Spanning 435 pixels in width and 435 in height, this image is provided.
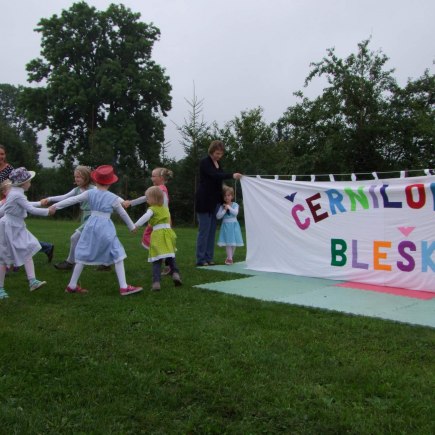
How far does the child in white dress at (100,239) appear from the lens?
18.9ft

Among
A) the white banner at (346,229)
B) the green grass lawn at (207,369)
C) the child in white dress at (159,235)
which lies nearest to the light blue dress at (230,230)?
the white banner at (346,229)

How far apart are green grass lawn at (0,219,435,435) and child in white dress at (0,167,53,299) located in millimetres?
693

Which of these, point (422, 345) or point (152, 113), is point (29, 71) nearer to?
point (152, 113)

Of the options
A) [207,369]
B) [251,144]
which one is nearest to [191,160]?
[251,144]

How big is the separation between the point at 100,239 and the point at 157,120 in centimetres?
3375

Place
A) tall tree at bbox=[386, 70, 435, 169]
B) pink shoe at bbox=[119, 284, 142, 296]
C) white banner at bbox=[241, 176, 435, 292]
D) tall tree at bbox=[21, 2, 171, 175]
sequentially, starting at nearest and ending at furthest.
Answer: pink shoe at bbox=[119, 284, 142, 296], white banner at bbox=[241, 176, 435, 292], tall tree at bbox=[386, 70, 435, 169], tall tree at bbox=[21, 2, 171, 175]

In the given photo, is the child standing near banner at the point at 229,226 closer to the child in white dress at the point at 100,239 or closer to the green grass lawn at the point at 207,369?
the child in white dress at the point at 100,239

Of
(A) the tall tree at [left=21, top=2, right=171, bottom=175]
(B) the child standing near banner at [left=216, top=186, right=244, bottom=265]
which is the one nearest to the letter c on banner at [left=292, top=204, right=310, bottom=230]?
(B) the child standing near banner at [left=216, top=186, right=244, bottom=265]

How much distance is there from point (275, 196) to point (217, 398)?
17.2ft

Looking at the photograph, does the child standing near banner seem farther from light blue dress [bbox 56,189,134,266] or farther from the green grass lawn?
the green grass lawn

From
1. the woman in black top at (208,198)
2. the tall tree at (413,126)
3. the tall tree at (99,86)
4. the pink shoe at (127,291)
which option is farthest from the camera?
the tall tree at (99,86)

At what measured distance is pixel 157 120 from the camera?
38344 mm

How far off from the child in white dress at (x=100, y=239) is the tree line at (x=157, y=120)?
53.7 ft

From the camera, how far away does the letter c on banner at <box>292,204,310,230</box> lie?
7.37 m
